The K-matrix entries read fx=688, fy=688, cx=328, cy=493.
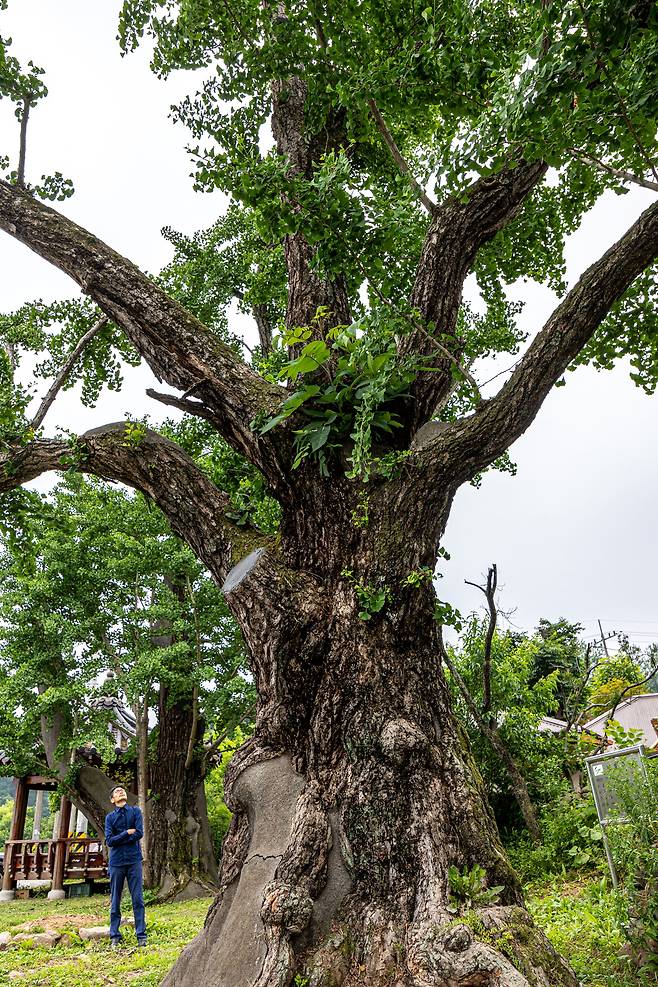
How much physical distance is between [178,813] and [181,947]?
6.33 m

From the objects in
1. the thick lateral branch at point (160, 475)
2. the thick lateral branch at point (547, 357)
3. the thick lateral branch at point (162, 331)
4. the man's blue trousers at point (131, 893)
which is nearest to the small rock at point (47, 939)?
the man's blue trousers at point (131, 893)

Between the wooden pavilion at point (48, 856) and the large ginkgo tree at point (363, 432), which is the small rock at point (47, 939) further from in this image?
the wooden pavilion at point (48, 856)

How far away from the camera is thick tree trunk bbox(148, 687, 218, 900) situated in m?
11.3

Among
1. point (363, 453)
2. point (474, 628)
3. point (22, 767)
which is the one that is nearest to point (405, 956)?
point (363, 453)

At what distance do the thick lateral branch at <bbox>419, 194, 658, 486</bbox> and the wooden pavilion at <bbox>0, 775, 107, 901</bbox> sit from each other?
14.1 metres

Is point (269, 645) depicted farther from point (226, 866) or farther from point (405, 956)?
point (405, 956)

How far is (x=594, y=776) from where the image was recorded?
4840 millimetres

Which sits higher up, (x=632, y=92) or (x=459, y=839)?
(x=632, y=92)

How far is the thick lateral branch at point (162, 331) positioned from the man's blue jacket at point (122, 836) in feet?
14.8

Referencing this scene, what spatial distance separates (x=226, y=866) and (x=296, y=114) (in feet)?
18.4

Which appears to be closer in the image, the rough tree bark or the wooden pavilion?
the rough tree bark

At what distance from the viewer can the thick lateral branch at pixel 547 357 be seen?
12.7 feet

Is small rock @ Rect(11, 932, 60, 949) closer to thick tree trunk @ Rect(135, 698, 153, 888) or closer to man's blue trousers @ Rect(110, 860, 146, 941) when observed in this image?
man's blue trousers @ Rect(110, 860, 146, 941)

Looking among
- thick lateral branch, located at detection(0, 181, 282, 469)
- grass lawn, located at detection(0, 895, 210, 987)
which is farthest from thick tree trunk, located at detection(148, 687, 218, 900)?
thick lateral branch, located at detection(0, 181, 282, 469)
